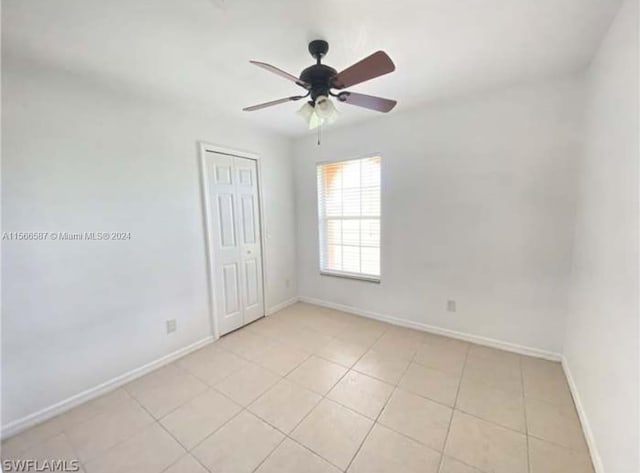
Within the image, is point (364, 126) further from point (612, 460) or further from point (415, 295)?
point (612, 460)

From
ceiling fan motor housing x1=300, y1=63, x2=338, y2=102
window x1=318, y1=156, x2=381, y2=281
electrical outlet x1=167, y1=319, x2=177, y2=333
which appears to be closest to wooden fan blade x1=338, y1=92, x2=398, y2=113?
ceiling fan motor housing x1=300, y1=63, x2=338, y2=102

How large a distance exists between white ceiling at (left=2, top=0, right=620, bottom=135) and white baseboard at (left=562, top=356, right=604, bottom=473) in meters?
2.31

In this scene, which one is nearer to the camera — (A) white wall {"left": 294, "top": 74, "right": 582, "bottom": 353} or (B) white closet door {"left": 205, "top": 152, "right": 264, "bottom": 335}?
(A) white wall {"left": 294, "top": 74, "right": 582, "bottom": 353}

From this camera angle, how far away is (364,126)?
3.10 meters

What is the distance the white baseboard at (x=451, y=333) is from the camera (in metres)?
2.40

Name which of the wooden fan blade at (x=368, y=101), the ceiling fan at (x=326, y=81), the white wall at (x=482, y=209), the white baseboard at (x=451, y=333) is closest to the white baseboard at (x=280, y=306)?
the white baseboard at (x=451, y=333)

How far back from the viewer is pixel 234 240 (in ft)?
10.1

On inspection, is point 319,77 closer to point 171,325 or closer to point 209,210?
point 209,210

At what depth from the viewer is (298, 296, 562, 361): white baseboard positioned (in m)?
2.40

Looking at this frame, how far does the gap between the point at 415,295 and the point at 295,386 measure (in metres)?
1.62

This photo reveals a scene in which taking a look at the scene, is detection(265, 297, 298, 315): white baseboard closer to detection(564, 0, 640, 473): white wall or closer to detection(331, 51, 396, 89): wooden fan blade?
detection(331, 51, 396, 89): wooden fan blade

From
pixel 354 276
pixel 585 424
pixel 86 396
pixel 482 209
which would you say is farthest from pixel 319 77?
pixel 86 396

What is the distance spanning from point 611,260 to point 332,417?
188 centimetres

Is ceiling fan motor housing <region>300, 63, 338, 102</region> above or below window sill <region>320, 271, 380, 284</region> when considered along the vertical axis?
above
